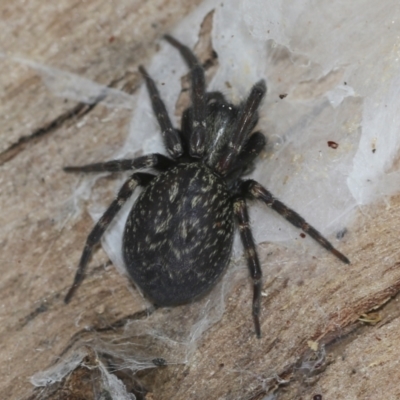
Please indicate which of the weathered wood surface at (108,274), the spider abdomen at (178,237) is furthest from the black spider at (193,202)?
the weathered wood surface at (108,274)

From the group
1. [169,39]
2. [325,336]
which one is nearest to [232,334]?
[325,336]

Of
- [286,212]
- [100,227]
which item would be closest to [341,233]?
[286,212]

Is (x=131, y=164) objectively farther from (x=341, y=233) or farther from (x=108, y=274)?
(x=341, y=233)

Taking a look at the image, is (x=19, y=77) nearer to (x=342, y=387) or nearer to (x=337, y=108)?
(x=337, y=108)

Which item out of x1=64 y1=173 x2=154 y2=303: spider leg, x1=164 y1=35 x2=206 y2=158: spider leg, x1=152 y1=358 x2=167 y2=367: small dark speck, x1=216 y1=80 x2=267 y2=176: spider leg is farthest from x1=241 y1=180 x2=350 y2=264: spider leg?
x1=152 y1=358 x2=167 y2=367: small dark speck

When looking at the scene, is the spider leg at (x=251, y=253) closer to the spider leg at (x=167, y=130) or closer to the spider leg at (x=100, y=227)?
the spider leg at (x=167, y=130)
